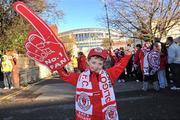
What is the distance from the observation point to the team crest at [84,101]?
232 inches

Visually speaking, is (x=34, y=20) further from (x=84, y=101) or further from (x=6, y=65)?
(x=6, y=65)

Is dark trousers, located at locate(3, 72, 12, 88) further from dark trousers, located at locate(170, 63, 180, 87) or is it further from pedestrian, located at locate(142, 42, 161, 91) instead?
dark trousers, located at locate(170, 63, 180, 87)

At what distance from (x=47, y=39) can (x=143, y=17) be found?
2555 centimetres

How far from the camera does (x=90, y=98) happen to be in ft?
19.3

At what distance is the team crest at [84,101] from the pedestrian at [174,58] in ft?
34.7

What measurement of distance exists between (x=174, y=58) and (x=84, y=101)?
10807 mm

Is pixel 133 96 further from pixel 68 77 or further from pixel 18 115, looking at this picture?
pixel 68 77

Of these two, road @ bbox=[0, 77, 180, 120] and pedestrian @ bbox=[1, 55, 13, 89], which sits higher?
pedestrian @ bbox=[1, 55, 13, 89]

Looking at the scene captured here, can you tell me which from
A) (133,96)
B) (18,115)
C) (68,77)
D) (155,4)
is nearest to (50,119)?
(18,115)

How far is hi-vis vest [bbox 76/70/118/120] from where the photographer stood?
19.3 ft

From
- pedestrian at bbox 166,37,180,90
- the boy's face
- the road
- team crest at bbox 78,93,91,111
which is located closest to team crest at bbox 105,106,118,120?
team crest at bbox 78,93,91,111

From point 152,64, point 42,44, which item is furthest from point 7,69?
point 42,44

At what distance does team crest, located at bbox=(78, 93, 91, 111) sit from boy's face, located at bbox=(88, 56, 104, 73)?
352 millimetres

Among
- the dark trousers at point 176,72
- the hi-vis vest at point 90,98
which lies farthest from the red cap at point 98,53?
the dark trousers at point 176,72
